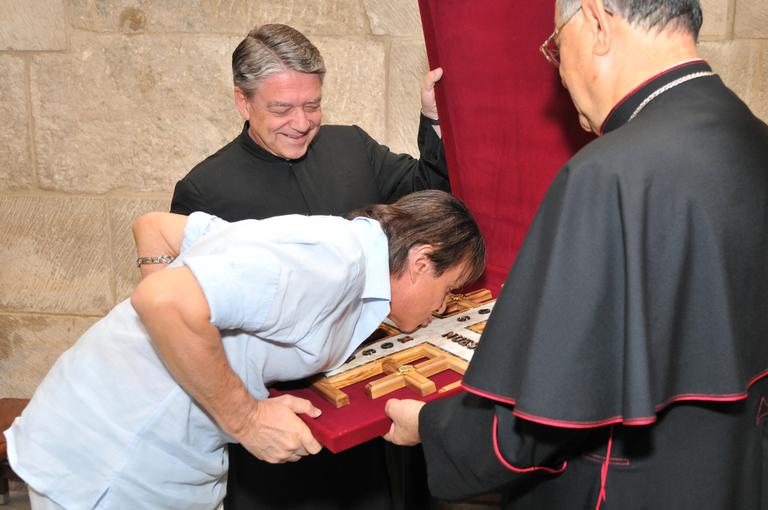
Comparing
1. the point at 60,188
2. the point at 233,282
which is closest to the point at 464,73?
the point at 233,282

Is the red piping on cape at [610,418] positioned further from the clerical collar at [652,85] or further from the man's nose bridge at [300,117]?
the man's nose bridge at [300,117]

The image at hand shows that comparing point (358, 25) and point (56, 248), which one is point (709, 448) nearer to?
point (358, 25)

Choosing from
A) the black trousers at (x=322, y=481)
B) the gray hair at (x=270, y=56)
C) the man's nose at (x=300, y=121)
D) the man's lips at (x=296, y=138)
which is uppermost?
the gray hair at (x=270, y=56)

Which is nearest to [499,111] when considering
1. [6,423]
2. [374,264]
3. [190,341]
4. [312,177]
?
[312,177]

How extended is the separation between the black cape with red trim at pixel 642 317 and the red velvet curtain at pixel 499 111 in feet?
3.17

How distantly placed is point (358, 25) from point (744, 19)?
166 cm

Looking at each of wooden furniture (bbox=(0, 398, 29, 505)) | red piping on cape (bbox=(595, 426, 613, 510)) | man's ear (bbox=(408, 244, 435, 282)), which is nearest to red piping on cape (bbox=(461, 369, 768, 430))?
red piping on cape (bbox=(595, 426, 613, 510))

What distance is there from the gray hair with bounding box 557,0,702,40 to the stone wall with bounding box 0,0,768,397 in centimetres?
198

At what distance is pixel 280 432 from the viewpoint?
1692 mm

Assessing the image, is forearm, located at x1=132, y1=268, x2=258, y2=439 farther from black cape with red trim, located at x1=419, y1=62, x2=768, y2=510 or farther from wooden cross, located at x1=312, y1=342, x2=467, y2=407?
black cape with red trim, located at x1=419, y1=62, x2=768, y2=510

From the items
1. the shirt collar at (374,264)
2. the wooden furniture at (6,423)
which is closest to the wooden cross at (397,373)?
the shirt collar at (374,264)

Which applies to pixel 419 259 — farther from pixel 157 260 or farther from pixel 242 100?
pixel 242 100

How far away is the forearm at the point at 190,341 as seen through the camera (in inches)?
55.6

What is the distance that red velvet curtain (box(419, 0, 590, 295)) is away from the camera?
2.33 metres
